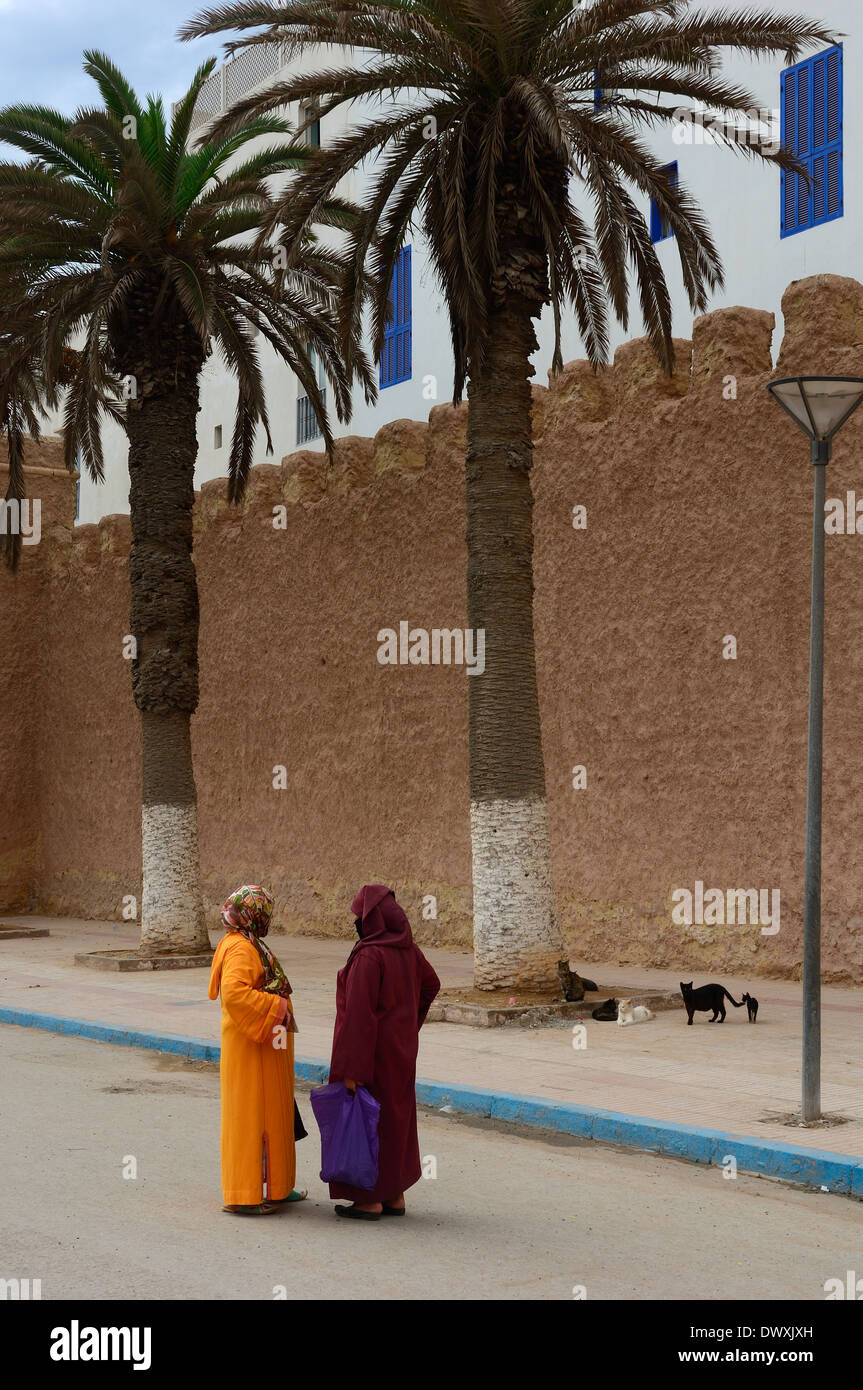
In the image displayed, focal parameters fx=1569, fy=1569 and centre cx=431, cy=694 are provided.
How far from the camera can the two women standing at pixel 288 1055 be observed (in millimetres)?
6164

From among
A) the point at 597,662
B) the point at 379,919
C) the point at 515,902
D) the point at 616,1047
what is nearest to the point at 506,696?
the point at 515,902

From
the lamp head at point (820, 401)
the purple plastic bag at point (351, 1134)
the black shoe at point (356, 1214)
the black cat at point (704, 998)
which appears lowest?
the black shoe at point (356, 1214)

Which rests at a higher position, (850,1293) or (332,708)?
(332,708)

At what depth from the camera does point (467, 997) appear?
39.1 ft

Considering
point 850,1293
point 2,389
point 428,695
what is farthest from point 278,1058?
point 2,389

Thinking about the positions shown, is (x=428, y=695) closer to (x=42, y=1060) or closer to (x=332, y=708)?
(x=332, y=708)

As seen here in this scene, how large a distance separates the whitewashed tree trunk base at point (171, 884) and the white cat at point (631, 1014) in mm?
5435

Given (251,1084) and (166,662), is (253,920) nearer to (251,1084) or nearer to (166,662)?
(251,1084)

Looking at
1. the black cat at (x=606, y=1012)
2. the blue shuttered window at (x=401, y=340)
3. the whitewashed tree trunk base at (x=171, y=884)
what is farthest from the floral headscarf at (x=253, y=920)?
the blue shuttered window at (x=401, y=340)

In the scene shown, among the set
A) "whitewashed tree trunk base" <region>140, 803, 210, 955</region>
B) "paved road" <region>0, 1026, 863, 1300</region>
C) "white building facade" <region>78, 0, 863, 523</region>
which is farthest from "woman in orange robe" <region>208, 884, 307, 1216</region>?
"white building facade" <region>78, 0, 863, 523</region>

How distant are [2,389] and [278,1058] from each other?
12.0 meters

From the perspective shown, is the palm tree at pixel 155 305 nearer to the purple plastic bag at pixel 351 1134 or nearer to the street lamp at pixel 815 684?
the street lamp at pixel 815 684

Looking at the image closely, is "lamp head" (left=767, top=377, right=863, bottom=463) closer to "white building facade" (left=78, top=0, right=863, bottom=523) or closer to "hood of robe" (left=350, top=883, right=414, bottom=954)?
"hood of robe" (left=350, top=883, right=414, bottom=954)

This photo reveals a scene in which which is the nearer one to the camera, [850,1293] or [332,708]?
[850,1293]
